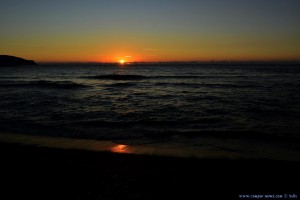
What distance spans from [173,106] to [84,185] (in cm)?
1261

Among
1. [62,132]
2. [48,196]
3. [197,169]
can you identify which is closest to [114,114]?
[62,132]

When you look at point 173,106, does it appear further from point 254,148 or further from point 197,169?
point 197,169

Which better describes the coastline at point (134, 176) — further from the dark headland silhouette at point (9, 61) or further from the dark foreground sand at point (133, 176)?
the dark headland silhouette at point (9, 61)

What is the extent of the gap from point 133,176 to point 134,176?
0.02 metres

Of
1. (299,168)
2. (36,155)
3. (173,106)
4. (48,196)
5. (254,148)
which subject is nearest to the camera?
(48,196)

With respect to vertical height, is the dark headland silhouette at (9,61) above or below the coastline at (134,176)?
above

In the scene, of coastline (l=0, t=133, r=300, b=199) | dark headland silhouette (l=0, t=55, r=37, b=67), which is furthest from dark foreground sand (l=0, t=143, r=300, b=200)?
dark headland silhouette (l=0, t=55, r=37, b=67)

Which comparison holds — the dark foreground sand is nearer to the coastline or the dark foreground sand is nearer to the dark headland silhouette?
the coastline

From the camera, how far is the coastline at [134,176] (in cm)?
484

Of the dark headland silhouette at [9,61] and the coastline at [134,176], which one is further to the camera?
the dark headland silhouette at [9,61]

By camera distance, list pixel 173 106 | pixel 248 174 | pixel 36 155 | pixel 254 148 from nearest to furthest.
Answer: pixel 248 174 → pixel 36 155 → pixel 254 148 → pixel 173 106

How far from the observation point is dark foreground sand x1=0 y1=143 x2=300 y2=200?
4.83 m

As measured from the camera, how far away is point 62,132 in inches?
434

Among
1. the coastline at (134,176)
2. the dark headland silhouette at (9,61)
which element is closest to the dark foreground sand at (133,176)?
the coastline at (134,176)
